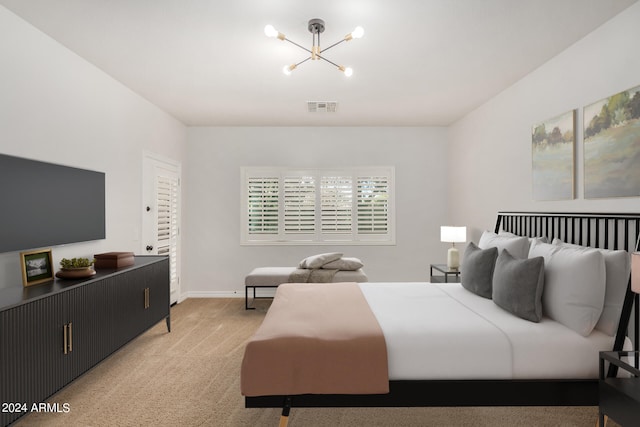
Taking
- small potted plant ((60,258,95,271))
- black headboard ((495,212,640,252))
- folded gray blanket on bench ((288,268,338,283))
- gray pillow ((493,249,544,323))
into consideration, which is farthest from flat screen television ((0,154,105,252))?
black headboard ((495,212,640,252))

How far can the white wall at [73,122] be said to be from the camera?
Answer: 2.54 meters

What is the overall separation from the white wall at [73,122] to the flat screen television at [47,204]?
84mm

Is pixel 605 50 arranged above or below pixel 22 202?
above

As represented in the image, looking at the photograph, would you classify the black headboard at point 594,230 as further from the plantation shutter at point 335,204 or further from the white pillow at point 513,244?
the plantation shutter at point 335,204

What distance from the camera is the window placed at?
18.9 feet

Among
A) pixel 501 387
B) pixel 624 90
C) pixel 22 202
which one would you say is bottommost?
pixel 501 387

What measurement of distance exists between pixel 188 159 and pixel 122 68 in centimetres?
234

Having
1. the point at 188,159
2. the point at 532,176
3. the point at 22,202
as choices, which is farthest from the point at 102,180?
the point at 532,176

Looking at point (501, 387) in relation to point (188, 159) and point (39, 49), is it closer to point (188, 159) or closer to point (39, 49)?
point (39, 49)

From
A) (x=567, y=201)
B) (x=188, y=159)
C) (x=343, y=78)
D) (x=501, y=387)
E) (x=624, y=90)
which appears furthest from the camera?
(x=188, y=159)

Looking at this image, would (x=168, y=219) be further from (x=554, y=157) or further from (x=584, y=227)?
(x=584, y=227)

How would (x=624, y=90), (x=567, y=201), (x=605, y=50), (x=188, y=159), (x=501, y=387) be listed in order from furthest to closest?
(x=188, y=159)
(x=567, y=201)
(x=605, y=50)
(x=624, y=90)
(x=501, y=387)

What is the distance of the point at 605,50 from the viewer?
2.64 meters

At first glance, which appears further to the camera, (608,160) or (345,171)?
(345,171)
